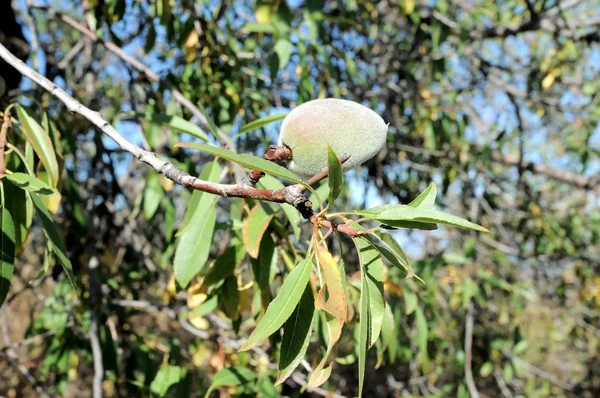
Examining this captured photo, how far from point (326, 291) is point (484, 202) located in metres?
2.75

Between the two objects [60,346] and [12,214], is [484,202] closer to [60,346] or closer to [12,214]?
[60,346]

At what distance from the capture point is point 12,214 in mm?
1062

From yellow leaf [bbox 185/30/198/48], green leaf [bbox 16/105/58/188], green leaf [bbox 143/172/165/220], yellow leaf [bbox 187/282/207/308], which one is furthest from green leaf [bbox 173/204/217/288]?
yellow leaf [bbox 185/30/198/48]

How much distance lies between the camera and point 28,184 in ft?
2.93

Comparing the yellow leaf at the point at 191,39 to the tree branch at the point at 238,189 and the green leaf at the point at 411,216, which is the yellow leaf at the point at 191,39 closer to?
the tree branch at the point at 238,189

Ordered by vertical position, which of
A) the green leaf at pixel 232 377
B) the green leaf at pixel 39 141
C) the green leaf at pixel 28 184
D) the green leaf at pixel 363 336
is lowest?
the green leaf at pixel 232 377

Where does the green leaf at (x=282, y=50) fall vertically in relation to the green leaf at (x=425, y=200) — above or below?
above

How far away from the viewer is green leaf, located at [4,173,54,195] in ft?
2.87

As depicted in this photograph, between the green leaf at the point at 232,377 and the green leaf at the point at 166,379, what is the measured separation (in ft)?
0.77

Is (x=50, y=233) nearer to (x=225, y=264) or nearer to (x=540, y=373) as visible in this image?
(x=225, y=264)

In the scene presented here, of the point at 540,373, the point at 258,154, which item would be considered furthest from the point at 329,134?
the point at 540,373

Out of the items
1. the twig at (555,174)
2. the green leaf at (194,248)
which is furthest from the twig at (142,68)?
the twig at (555,174)

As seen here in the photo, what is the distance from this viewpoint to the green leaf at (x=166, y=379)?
1588 millimetres

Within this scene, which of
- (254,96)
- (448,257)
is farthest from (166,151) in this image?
(448,257)
